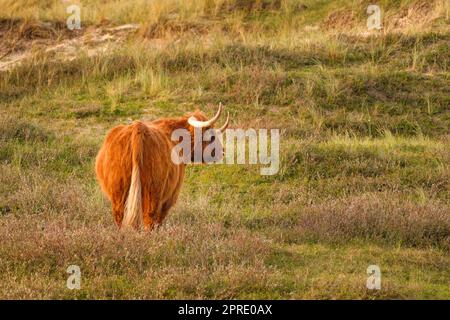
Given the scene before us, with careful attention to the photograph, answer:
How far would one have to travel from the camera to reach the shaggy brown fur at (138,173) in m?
8.24

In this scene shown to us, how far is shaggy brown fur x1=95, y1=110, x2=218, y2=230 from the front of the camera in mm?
8242

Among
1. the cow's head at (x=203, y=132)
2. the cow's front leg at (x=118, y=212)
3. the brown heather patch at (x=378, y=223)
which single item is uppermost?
the cow's head at (x=203, y=132)

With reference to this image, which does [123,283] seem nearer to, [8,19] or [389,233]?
[389,233]

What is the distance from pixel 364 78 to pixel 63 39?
684 cm

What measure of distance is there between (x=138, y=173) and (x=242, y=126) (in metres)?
5.71

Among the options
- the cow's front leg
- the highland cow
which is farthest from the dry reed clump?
the cow's front leg

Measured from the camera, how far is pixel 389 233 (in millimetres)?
9312

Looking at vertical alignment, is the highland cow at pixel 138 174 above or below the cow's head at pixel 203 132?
below

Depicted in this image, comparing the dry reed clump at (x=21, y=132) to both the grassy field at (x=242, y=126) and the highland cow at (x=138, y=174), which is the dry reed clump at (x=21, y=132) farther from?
the highland cow at (x=138, y=174)

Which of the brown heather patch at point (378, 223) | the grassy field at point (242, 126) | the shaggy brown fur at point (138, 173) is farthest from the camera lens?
the brown heather patch at point (378, 223)

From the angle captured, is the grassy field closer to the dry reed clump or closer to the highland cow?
the dry reed clump

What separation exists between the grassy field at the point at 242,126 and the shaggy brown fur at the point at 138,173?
270 mm

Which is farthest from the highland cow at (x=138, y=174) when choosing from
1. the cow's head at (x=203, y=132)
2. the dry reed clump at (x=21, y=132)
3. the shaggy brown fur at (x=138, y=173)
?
the dry reed clump at (x=21, y=132)

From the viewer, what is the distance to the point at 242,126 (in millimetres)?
13758
